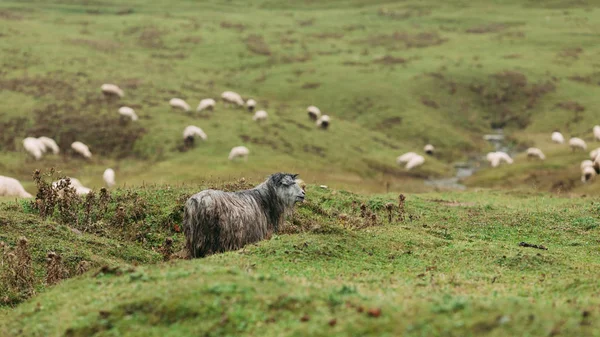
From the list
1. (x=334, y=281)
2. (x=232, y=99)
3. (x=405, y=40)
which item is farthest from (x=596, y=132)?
(x=334, y=281)

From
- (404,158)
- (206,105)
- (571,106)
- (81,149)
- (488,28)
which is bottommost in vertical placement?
(404,158)

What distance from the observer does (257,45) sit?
306 feet

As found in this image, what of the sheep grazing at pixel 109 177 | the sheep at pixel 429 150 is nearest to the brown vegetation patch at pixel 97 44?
the sheep grazing at pixel 109 177

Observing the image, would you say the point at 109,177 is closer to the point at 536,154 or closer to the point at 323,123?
the point at 323,123

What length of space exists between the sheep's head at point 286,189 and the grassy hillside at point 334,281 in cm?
139

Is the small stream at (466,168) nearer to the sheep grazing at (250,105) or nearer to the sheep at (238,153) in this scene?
the sheep at (238,153)

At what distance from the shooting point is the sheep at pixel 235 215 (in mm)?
16422

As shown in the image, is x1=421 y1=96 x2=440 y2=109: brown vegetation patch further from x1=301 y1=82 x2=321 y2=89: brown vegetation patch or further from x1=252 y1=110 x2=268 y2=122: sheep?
x1=252 y1=110 x2=268 y2=122: sheep

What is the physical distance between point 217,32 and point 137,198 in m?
81.0

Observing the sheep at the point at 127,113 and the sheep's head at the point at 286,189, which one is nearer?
the sheep's head at the point at 286,189

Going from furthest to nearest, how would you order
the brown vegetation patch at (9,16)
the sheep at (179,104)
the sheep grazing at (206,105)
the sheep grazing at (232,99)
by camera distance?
the brown vegetation patch at (9,16)
the sheep grazing at (232,99)
the sheep grazing at (206,105)
the sheep at (179,104)

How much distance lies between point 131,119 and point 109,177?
40.6 ft

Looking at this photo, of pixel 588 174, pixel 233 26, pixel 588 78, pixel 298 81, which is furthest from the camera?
pixel 233 26

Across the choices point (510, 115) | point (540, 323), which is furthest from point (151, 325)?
point (510, 115)
